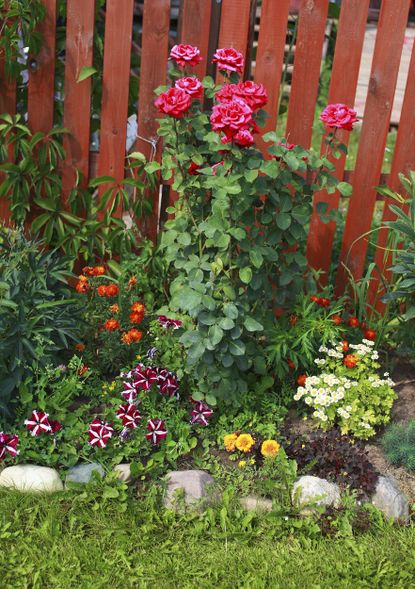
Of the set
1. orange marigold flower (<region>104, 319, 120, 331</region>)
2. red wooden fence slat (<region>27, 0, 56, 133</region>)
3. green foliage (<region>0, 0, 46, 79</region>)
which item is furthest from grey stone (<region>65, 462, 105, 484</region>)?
green foliage (<region>0, 0, 46, 79</region>)

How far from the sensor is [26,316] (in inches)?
135

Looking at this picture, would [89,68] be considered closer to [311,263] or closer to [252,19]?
[252,19]

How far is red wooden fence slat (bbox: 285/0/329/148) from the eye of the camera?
3750mm

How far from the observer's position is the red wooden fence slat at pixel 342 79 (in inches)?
147

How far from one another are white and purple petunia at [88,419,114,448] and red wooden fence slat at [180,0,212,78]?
5.67 ft

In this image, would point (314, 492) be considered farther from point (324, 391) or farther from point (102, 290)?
point (102, 290)

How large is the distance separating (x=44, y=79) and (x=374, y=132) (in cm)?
159

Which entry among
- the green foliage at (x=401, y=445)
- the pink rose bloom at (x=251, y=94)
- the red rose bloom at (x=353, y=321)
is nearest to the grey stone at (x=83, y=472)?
the green foliage at (x=401, y=445)

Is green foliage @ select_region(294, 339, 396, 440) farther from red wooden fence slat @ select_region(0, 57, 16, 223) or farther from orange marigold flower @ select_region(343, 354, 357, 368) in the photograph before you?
red wooden fence slat @ select_region(0, 57, 16, 223)

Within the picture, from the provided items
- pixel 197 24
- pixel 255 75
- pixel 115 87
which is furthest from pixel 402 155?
pixel 115 87

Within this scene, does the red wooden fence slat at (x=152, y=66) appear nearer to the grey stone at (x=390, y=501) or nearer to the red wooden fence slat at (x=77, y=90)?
the red wooden fence slat at (x=77, y=90)

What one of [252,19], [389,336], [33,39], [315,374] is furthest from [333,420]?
[33,39]

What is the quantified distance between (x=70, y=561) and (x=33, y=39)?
232 cm

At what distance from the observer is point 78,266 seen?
428 cm
